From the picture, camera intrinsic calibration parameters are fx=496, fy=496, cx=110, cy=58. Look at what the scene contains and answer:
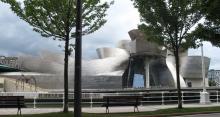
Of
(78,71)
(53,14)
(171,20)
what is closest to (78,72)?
(78,71)

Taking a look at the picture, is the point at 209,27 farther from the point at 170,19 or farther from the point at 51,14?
the point at 51,14

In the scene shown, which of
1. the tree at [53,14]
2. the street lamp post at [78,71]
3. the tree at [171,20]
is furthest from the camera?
the tree at [171,20]

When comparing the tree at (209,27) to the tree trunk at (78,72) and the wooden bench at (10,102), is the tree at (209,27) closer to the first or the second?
the wooden bench at (10,102)

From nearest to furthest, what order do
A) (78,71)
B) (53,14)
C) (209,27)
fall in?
(78,71) < (53,14) < (209,27)

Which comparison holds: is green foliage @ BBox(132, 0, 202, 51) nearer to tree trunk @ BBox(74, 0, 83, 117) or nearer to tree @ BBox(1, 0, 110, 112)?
tree @ BBox(1, 0, 110, 112)

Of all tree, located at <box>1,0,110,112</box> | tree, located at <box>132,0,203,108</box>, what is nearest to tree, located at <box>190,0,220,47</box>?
tree, located at <box>132,0,203,108</box>

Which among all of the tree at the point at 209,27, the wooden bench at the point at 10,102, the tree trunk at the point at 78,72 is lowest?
the wooden bench at the point at 10,102

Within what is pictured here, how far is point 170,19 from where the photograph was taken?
3131 cm

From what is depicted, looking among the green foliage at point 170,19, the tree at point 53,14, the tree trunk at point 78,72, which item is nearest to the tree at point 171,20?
the green foliage at point 170,19

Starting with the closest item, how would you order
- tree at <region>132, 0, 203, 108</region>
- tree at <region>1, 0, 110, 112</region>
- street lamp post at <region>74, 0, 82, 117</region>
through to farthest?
street lamp post at <region>74, 0, 82, 117</region> < tree at <region>1, 0, 110, 112</region> < tree at <region>132, 0, 203, 108</region>

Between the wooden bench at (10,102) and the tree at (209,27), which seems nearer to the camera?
the wooden bench at (10,102)

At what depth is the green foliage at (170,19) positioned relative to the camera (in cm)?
3123

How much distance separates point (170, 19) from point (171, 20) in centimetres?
9

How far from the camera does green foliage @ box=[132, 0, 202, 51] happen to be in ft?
102
